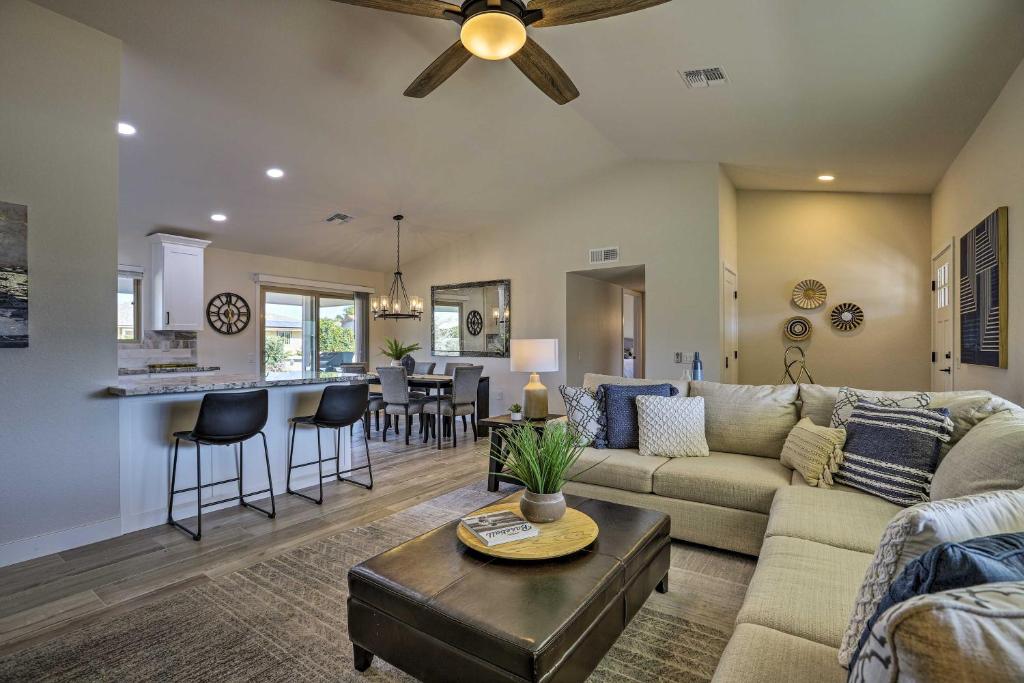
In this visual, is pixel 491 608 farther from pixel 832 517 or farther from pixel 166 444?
pixel 166 444

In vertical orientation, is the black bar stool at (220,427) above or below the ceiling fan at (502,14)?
below

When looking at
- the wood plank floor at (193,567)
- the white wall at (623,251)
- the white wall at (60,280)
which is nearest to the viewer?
the wood plank floor at (193,567)

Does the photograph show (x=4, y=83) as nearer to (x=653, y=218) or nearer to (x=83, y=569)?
(x=83, y=569)

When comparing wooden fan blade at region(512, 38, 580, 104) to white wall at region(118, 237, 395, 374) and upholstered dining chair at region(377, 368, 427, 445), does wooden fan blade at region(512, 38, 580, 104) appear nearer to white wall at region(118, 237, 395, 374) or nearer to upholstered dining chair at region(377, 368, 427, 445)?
upholstered dining chair at region(377, 368, 427, 445)

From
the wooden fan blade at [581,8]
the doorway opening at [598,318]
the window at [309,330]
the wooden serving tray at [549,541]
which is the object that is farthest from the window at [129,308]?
the wooden serving tray at [549,541]

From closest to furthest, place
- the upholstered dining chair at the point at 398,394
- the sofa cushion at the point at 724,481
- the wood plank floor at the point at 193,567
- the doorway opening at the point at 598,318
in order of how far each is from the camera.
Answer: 1. the wood plank floor at the point at 193,567
2. the sofa cushion at the point at 724,481
3. the upholstered dining chair at the point at 398,394
4. the doorway opening at the point at 598,318

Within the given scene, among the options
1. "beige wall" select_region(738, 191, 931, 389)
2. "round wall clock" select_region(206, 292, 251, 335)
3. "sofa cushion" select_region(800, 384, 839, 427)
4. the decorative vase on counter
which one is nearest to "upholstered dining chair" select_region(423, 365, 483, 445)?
"round wall clock" select_region(206, 292, 251, 335)

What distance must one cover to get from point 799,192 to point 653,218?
186 cm

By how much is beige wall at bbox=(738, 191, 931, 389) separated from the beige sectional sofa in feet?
10.9

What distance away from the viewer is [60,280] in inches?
116

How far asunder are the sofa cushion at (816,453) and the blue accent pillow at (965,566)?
1883mm

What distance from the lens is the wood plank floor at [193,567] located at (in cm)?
219

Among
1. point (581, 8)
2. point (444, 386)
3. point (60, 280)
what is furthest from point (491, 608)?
point (444, 386)

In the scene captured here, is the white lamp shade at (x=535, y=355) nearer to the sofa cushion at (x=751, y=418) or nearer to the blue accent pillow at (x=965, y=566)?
the sofa cushion at (x=751, y=418)
